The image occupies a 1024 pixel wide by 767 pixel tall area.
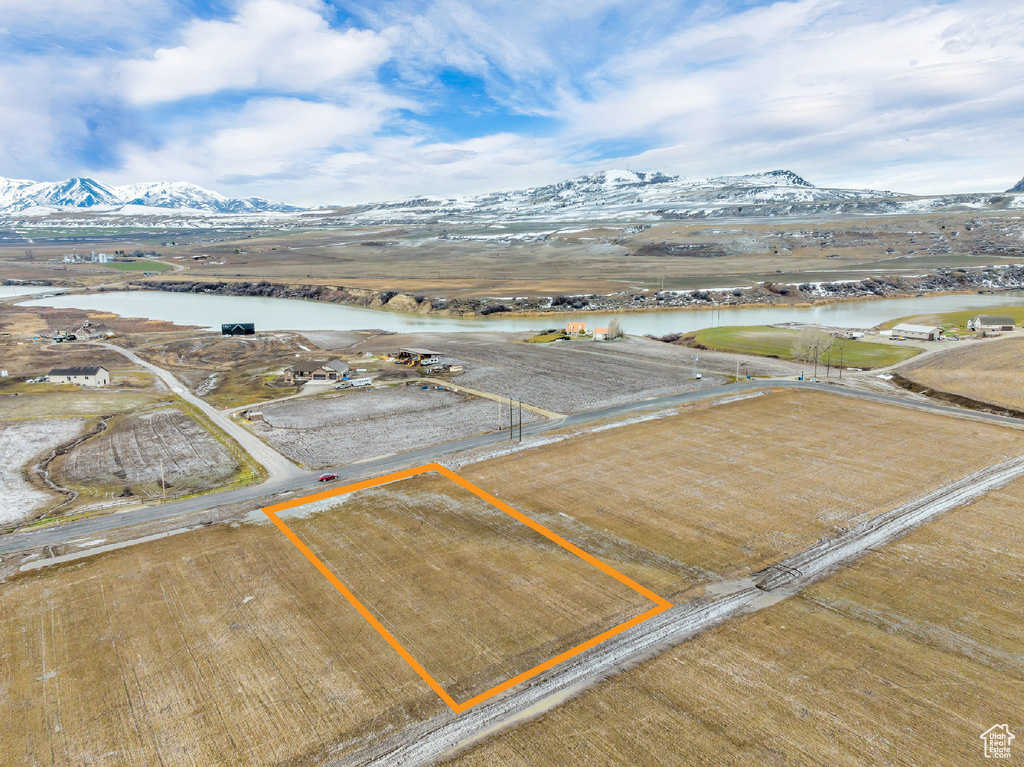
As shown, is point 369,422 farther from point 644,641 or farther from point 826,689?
point 826,689

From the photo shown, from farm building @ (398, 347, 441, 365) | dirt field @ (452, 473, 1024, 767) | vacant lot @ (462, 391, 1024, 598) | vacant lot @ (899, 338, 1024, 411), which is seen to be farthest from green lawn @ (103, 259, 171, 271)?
dirt field @ (452, 473, 1024, 767)

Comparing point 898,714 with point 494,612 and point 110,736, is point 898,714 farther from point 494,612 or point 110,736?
point 110,736

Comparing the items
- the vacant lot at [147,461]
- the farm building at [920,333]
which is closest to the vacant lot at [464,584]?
the vacant lot at [147,461]

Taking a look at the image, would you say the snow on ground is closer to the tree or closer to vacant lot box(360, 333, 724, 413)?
vacant lot box(360, 333, 724, 413)

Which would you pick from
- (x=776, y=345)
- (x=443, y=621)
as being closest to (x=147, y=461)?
(x=443, y=621)

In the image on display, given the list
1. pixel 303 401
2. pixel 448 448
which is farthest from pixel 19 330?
pixel 448 448

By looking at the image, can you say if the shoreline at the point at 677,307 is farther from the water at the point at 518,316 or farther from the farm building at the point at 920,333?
the farm building at the point at 920,333
